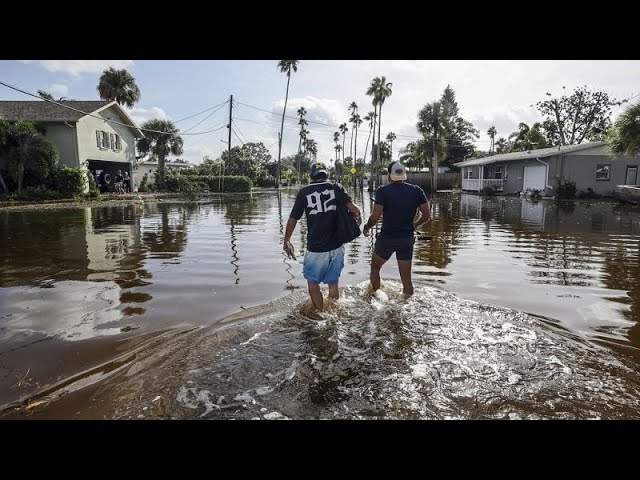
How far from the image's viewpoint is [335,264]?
17.0ft

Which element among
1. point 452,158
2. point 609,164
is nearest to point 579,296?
point 609,164

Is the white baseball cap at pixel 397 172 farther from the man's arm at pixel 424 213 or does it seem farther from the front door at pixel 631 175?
the front door at pixel 631 175

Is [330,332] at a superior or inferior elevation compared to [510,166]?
inferior

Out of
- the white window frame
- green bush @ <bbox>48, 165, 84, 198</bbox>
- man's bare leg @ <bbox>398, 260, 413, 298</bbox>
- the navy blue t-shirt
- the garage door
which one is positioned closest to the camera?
the navy blue t-shirt

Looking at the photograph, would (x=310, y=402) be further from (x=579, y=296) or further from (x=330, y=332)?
(x=579, y=296)

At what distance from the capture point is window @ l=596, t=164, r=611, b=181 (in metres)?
29.2

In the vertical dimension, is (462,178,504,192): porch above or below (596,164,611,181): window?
below

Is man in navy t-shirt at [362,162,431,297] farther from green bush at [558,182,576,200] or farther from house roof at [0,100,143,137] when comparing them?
green bush at [558,182,576,200]

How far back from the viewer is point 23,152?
24.0 metres

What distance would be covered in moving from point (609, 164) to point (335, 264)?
31756 millimetres

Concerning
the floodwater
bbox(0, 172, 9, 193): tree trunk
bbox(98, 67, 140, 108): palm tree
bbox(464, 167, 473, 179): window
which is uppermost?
bbox(98, 67, 140, 108): palm tree

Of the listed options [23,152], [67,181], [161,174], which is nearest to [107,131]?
[67,181]

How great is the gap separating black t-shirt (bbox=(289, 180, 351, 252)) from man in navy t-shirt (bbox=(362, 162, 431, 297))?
67 centimetres

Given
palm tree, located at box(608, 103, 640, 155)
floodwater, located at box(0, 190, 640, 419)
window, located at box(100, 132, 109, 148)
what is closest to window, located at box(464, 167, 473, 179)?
palm tree, located at box(608, 103, 640, 155)
